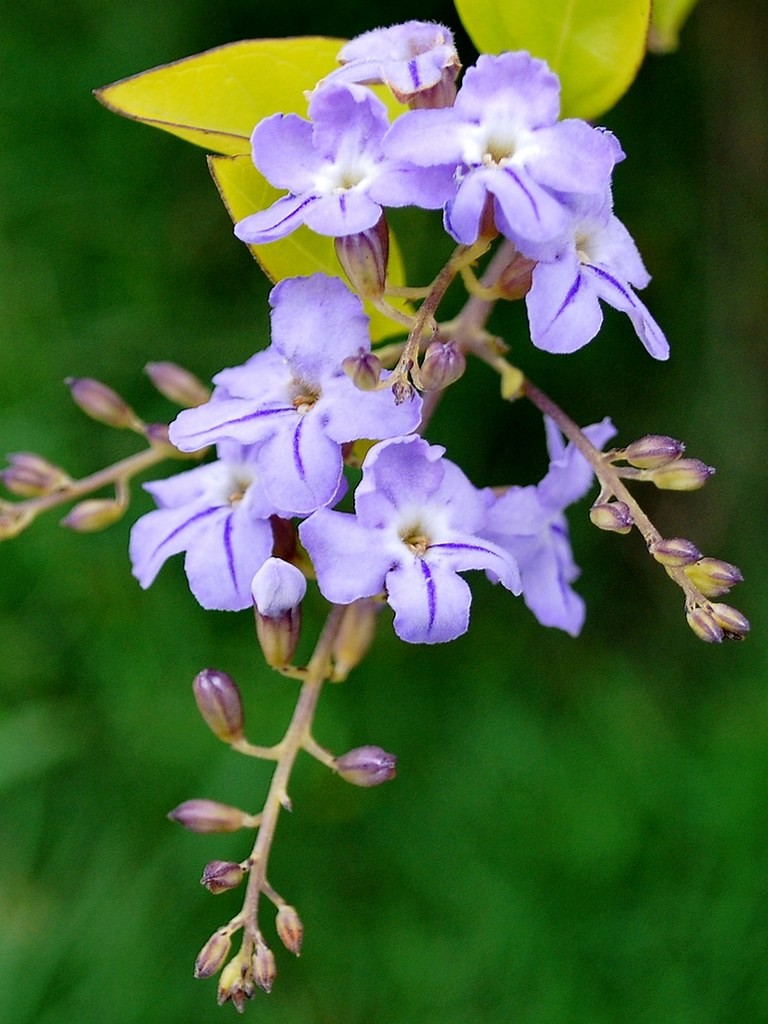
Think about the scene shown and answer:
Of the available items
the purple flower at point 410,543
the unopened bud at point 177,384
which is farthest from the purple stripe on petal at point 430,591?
the unopened bud at point 177,384

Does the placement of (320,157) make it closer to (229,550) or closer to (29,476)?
(229,550)

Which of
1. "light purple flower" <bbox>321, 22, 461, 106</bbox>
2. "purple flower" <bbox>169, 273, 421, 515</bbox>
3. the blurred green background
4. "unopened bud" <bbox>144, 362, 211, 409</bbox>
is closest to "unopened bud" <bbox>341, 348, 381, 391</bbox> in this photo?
"purple flower" <bbox>169, 273, 421, 515</bbox>

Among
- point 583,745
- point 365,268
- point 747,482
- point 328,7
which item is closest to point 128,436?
point 328,7

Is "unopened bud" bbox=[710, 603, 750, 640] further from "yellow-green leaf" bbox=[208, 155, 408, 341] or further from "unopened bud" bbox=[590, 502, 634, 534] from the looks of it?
"yellow-green leaf" bbox=[208, 155, 408, 341]

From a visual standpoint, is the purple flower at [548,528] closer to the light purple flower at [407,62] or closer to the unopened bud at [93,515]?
the light purple flower at [407,62]

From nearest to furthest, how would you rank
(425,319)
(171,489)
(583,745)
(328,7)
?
(425,319) → (171,489) → (328,7) → (583,745)

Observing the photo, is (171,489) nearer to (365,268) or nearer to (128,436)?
(365,268)

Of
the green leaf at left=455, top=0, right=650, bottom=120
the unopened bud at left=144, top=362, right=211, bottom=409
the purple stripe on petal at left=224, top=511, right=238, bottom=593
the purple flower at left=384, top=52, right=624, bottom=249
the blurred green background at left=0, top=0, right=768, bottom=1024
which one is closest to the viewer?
the purple flower at left=384, top=52, right=624, bottom=249
